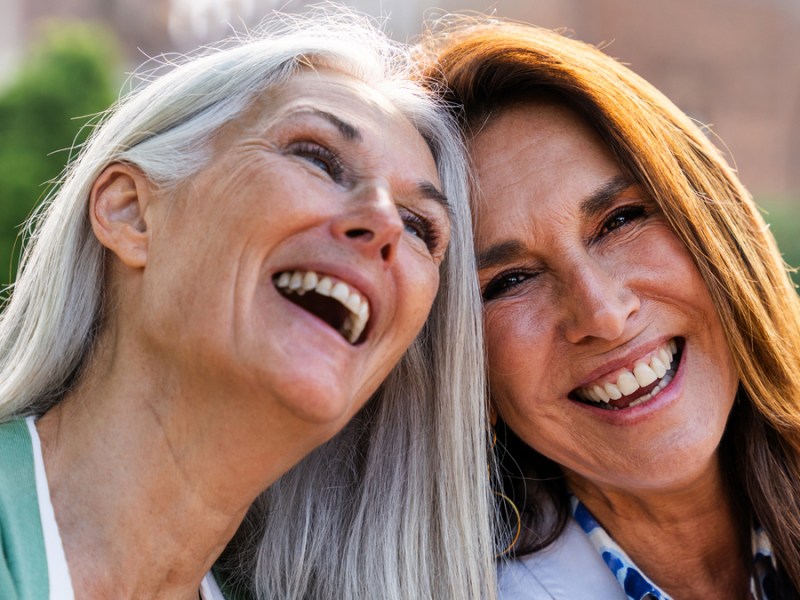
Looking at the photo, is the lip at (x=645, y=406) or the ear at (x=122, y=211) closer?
the ear at (x=122, y=211)

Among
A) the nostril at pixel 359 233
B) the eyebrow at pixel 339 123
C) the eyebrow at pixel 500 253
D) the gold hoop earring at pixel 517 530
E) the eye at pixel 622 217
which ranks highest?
the eyebrow at pixel 339 123

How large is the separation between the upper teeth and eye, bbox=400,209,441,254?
1.86ft

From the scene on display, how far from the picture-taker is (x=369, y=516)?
2785mm

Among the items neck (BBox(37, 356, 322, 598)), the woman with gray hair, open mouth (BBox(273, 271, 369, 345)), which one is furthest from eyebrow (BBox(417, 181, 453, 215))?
neck (BBox(37, 356, 322, 598))

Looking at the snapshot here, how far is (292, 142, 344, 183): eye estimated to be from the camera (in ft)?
7.39

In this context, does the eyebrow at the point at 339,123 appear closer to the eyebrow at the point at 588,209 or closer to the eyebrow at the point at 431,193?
the eyebrow at the point at 431,193

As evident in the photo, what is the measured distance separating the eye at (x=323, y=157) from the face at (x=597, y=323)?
1.91 ft

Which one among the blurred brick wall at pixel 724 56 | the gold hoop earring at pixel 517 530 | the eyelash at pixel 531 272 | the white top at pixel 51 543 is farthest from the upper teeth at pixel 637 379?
the blurred brick wall at pixel 724 56

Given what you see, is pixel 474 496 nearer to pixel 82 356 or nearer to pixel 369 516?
pixel 369 516

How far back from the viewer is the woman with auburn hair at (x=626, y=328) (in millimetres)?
2566

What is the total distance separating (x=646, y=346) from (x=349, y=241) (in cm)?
89

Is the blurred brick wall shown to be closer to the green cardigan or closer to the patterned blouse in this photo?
the patterned blouse

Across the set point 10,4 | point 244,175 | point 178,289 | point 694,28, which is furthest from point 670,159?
point 10,4

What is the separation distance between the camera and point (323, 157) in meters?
2.26
